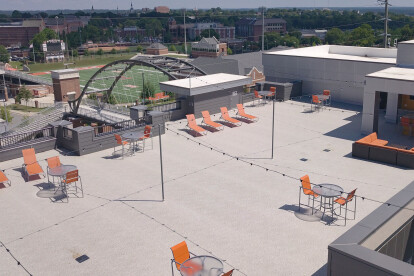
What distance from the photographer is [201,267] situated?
357 inches

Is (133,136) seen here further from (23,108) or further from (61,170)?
(23,108)

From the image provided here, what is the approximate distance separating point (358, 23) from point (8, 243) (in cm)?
19832

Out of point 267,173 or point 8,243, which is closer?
point 8,243

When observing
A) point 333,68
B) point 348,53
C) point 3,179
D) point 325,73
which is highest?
point 348,53

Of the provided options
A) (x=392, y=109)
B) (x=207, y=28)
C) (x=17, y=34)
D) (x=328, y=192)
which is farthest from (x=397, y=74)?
(x=17, y=34)

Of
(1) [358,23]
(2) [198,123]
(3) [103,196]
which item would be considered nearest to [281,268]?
(3) [103,196]

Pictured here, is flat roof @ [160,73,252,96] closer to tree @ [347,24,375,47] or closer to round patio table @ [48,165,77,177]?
round patio table @ [48,165,77,177]

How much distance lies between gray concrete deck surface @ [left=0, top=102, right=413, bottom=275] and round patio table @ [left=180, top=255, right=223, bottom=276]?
3.35 feet

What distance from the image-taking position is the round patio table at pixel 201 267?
8867 millimetres

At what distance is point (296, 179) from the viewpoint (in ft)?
50.4

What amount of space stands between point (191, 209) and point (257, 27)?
175 m

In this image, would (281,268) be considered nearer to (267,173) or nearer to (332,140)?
(267,173)

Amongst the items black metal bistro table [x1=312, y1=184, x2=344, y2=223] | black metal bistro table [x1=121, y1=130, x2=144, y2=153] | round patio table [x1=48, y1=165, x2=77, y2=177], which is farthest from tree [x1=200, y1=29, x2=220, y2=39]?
black metal bistro table [x1=312, y1=184, x2=344, y2=223]

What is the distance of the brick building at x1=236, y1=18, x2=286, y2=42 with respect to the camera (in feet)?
586
